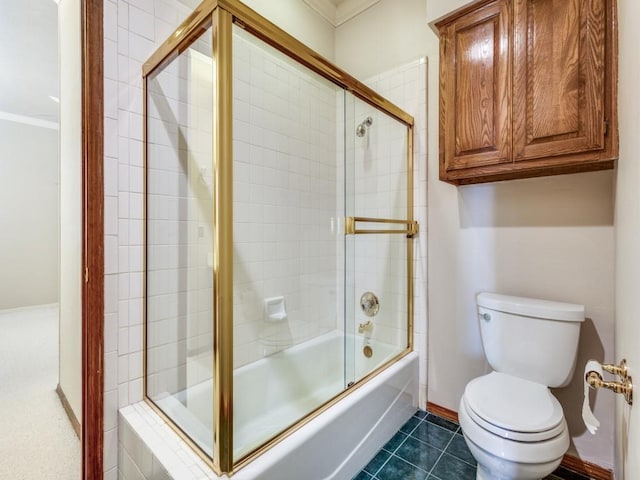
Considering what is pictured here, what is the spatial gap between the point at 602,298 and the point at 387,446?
1.30 metres

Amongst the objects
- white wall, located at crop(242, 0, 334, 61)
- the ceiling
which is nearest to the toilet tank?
white wall, located at crop(242, 0, 334, 61)

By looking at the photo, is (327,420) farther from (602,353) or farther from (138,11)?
(138,11)

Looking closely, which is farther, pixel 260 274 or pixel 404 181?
pixel 404 181

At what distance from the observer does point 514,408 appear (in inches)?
50.1

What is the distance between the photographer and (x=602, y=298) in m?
1.45

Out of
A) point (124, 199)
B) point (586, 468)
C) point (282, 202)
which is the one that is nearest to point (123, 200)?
point (124, 199)

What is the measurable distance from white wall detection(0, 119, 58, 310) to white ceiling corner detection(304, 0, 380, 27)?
417 cm

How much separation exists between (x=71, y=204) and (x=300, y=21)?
76.0 inches

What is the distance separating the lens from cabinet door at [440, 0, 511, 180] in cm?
149

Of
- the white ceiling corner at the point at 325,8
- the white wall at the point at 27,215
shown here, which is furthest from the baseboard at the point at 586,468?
the white wall at the point at 27,215

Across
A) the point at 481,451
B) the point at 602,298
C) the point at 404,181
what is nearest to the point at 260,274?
the point at 404,181

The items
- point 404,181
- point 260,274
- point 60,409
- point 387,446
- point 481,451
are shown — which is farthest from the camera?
point 404,181

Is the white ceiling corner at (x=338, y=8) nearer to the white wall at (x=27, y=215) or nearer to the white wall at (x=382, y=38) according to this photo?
the white wall at (x=382, y=38)

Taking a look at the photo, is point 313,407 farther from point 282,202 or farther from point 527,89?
point 527,89
